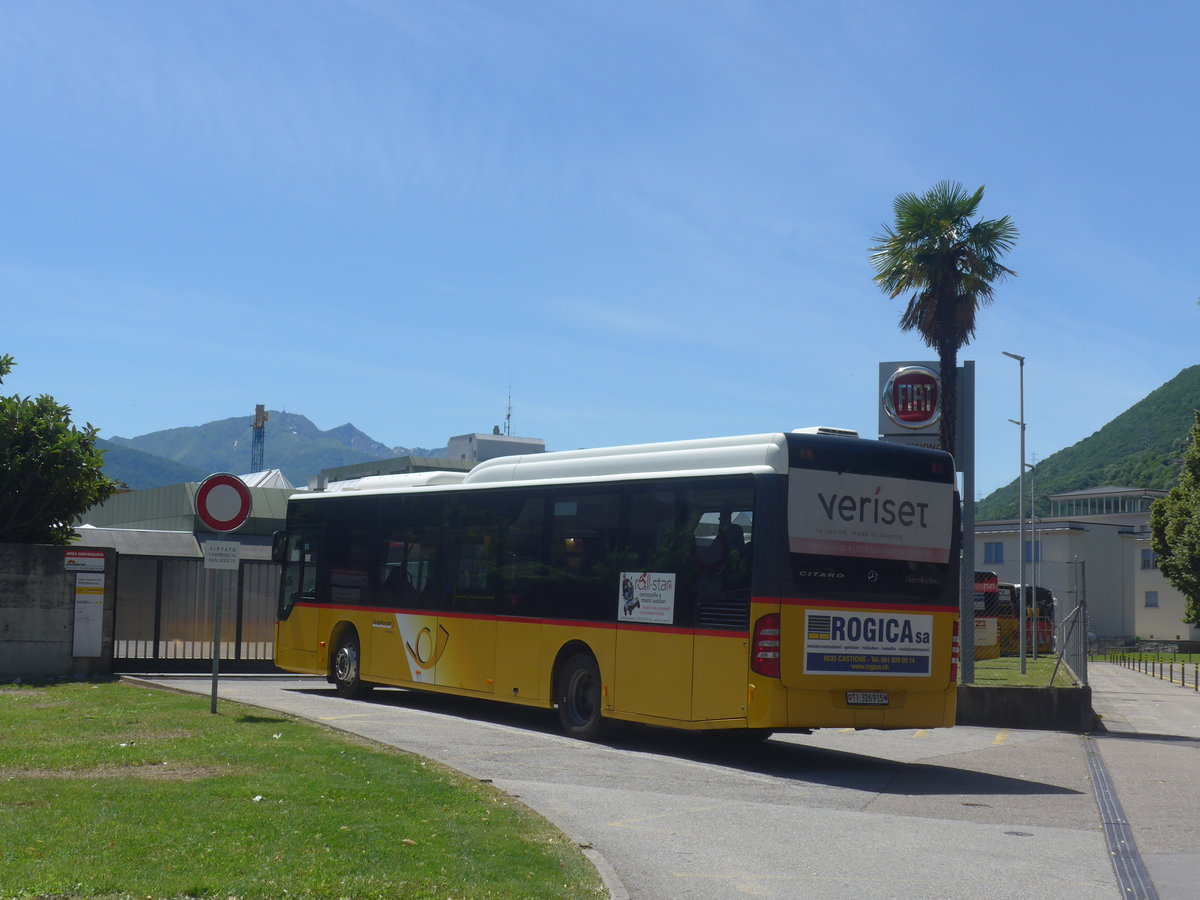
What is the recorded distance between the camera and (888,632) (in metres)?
13.5

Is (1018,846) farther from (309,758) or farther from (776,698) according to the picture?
(309,758)

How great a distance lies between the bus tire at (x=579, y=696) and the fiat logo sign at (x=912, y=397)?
927cm

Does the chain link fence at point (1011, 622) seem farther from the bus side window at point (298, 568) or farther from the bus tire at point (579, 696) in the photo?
the bus tire at point (579, 696)

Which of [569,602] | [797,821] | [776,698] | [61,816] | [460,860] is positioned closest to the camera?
[460,860]

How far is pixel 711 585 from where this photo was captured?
13.5 metres

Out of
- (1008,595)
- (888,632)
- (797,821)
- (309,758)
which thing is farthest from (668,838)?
(1008,595)

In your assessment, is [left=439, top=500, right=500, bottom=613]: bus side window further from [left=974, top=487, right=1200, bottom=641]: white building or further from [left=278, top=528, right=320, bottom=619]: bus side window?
Result: [left=974, top=487, right=1200, bottom=641]: white building

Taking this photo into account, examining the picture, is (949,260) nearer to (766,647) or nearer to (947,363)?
(947,363)

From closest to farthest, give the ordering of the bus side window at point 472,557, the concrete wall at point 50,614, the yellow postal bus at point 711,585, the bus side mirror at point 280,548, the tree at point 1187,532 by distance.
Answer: the yellow postal bus at point 711,585, the bus side window at point 472,557, the concrete wall at point 50,614, the bus side mirror at point 280,548, the tree at point 1187,532

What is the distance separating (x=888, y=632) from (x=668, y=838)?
16.7 feet

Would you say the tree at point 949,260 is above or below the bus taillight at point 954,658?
above

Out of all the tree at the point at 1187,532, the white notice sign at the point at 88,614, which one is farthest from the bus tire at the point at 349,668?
the tree at the point at 1187,532

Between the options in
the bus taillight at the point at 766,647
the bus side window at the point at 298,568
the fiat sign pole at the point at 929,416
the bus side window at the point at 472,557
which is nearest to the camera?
the bus taillight at the point at 766,647

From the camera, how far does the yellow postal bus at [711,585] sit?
1298cm
